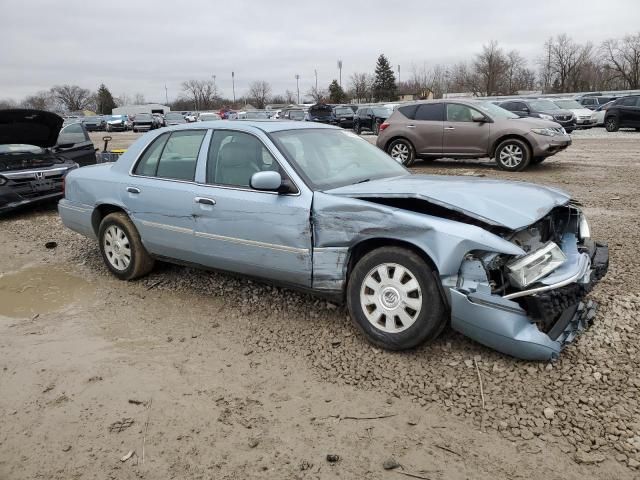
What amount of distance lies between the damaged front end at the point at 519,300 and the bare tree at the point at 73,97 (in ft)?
374

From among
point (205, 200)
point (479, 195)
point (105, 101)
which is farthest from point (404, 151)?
point (105, 101)

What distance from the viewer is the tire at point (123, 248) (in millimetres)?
5074

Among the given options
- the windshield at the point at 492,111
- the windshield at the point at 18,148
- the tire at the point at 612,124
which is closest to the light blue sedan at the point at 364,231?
the windshield at the point at 18,148

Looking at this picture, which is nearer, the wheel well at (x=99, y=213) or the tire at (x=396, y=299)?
the tire at (x=396, y=299)

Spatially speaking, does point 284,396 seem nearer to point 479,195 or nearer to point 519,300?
point 519,300

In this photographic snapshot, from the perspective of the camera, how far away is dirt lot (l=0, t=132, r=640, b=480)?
257 cm

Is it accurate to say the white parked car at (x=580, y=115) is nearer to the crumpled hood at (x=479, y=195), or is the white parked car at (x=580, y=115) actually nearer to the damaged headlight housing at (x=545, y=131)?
the damaged headlight housing at (x=545, y=131)

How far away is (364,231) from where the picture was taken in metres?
3.50

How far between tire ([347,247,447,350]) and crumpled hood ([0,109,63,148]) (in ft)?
22.0

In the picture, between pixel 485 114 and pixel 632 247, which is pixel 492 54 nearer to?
pixel 485 114

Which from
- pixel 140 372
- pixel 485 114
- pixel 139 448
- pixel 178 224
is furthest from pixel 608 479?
pixel 485 114

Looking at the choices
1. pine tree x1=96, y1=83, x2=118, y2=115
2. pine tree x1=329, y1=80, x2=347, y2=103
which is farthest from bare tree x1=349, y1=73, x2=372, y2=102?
pine tree x1=96, y1=83, x2=118, y2=115

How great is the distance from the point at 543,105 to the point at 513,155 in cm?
1319

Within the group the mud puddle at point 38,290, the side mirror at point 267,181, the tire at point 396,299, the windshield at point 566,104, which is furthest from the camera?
the windshield at point 566,104
